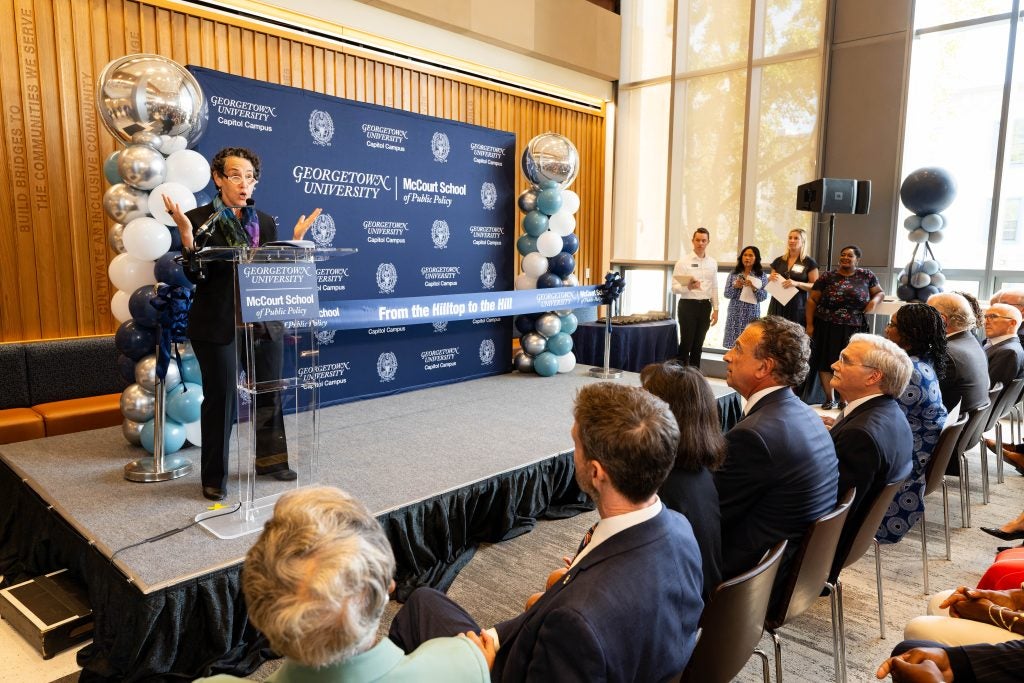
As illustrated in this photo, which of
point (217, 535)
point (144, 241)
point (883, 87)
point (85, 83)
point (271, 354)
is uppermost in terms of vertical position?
point (883, 87)

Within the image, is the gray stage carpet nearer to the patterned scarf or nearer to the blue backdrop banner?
the blue backdrop banner

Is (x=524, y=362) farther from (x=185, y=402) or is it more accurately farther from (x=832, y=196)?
(x=832, y=196)

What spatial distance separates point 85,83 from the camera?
4.30 meters

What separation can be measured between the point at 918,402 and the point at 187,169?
11.7 ft

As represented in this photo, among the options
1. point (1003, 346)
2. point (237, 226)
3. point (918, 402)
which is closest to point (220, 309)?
point (237, 226)

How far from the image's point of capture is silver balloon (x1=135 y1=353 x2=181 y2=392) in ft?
10.6

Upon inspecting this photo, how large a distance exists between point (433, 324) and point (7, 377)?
2803 millimetres

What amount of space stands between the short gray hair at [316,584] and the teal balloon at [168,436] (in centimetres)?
274

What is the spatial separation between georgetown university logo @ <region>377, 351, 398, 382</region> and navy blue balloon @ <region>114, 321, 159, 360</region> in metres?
1.90

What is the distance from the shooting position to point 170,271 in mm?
3137

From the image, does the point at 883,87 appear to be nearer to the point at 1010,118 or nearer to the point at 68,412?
the point at 1010,118

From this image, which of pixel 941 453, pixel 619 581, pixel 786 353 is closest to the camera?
pixel 619 581

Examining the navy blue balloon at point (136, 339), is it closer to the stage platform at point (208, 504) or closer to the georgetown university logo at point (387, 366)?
the stage platform at point (208, 504)

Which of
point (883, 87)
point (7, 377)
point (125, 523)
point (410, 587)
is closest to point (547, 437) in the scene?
point (410, 587)
